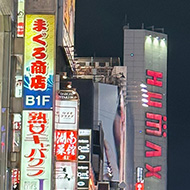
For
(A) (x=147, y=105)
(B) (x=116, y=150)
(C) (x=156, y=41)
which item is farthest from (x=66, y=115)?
(C) (x=156, y=41)

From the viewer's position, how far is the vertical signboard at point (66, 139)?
29233 millimetres

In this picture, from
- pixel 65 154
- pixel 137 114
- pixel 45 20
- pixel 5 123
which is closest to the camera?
pixel 5 123

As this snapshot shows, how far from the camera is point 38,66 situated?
23.1 metres

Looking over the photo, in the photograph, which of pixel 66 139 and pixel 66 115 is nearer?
pixel 66 139

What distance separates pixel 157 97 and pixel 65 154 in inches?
2101

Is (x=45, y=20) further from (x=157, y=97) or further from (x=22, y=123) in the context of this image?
(x=157, y=97)

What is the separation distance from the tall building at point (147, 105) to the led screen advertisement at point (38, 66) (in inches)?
2091

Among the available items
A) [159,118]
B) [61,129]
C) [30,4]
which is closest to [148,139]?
[159,118]

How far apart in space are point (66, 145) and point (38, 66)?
6.71 m

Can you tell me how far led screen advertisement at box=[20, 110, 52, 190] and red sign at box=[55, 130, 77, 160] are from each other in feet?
19.8

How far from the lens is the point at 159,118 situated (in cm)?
8162

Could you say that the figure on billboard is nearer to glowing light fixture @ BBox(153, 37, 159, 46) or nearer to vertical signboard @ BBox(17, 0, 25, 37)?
glowing light fixture @ BBox(153, 37, 159, 46)

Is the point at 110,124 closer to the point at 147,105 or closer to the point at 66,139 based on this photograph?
the point at 66,139

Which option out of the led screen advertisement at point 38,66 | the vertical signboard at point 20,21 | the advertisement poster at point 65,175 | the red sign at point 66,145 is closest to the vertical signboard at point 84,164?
the advertisement poster at point 65,175
